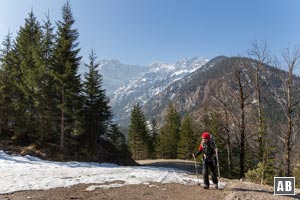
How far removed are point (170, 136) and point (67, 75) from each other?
3606cm

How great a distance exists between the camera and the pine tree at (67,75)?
22.7 meters

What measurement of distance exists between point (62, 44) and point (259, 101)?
18.0m

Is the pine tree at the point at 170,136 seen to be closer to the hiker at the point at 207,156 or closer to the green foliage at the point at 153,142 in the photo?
the green foliage at the point at 153,142

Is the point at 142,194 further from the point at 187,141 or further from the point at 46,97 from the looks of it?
the point at 187,141

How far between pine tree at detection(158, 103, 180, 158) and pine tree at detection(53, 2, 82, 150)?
106 feet

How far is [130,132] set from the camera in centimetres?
5266

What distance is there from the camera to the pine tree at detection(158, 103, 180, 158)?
54.9m

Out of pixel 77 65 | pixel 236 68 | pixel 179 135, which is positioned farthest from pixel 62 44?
pixel 179 135

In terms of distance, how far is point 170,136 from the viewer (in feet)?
182

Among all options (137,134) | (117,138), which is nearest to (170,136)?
(137,134)

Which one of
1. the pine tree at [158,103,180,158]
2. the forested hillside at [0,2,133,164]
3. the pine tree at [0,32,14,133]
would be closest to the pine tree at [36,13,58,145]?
the forested hillside at [0,2,133,164]

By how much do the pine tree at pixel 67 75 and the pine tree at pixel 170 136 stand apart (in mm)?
32246

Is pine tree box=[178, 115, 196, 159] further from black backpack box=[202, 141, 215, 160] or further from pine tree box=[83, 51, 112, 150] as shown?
black backpack box=[202, 141, 215, 160]

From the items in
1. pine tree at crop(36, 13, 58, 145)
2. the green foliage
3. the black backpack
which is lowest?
the green foliage
